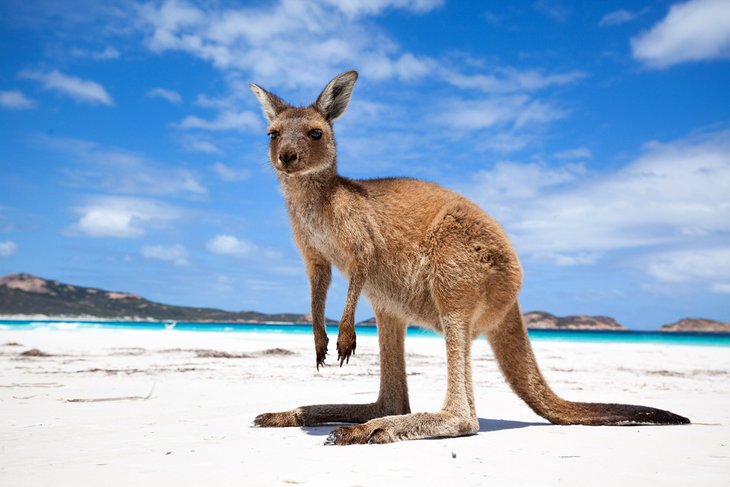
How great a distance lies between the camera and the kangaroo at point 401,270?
4.43 meters

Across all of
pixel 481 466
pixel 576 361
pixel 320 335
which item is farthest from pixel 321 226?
pixel 576 361

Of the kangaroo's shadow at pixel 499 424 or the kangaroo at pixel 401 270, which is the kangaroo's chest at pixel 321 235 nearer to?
the kangaroo at pixel 401 270

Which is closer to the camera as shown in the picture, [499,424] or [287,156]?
[287,156]

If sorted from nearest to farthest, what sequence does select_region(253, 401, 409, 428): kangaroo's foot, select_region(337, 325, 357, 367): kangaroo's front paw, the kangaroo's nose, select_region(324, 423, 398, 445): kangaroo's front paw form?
select_region(324, 423, 398, 445): kangaroo's front paw, select_region(337, 325, 357, 367): kangaroo's front paw, the kangaroo's nose, select_region(253, 401, 409, 428): kangaroo's foot

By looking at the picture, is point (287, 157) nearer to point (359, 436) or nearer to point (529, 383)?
point (359, 436)

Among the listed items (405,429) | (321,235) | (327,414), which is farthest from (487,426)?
(321,235)

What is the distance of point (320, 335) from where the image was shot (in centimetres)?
467

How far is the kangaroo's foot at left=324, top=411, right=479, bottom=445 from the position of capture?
393cm

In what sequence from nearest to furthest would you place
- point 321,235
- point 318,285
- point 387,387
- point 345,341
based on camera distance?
point 345,341, point 321,235, point 318,285, point 387,387

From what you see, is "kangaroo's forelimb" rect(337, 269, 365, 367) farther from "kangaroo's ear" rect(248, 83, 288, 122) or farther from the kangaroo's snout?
"kangaroo's ear" rect(248, 83, 288, 122)

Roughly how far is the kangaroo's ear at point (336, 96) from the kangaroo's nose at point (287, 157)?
622 mm

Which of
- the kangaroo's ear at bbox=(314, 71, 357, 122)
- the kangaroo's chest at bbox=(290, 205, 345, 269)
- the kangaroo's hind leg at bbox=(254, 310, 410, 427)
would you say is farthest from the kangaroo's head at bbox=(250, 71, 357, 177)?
the kangaroo's hind leg at bbox=(254, 310, 410, 427)

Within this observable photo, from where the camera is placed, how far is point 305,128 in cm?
468

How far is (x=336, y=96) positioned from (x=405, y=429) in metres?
2.50
